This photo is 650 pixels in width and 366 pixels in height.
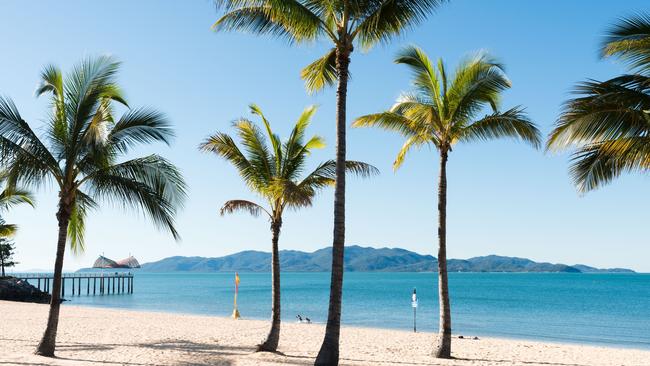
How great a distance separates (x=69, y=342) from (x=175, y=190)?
685 cm

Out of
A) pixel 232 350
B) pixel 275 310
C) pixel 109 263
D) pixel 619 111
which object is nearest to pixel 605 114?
pixel 619 111

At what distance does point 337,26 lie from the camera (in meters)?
11.3

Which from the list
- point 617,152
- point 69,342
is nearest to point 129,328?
point 69,342

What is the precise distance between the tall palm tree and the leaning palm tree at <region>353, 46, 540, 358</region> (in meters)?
2.68

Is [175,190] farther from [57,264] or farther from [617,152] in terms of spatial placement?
[617,152]

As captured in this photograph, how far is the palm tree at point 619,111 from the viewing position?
9453 mm

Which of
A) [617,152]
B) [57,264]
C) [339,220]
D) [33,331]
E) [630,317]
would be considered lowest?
[630,317]

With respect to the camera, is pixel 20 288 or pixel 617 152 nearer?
pixel 617 152

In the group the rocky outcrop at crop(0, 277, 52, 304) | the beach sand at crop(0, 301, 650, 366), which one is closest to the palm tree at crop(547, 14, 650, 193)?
the beach sand at crop(0, 301, 650, 366)

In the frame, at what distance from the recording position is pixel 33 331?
18781 mm

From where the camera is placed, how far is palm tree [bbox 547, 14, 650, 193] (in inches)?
372

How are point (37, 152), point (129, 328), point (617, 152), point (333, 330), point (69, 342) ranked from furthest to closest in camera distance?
point (129, 328), point (69, 342), point (37, 152), point (333, 330), point (617, 152)

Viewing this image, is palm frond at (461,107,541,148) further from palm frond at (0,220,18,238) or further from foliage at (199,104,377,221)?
palm frond at (0,220,18,238)

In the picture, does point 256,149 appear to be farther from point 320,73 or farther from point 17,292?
point 17,292
